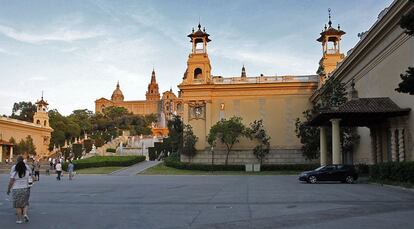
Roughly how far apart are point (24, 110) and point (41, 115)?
20.1 meters

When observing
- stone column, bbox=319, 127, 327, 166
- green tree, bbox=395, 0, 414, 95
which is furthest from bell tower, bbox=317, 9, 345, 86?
green tree, bbox=395, 0, 414, 95

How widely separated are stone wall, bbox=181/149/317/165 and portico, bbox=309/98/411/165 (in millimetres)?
26916

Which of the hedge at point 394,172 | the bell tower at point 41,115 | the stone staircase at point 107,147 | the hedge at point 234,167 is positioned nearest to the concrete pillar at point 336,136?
the hedge at point 394,172

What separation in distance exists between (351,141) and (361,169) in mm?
6931

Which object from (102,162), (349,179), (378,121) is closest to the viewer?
(349,179)

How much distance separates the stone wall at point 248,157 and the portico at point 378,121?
88.3 feet

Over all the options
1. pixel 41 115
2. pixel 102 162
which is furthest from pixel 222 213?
pixel 41 115

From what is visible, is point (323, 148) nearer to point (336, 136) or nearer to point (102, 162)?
point (336, 136)

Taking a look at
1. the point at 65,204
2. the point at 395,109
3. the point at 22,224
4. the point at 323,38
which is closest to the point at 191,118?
the point at 323,38

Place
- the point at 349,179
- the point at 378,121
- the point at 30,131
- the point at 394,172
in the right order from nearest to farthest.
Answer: the point at 394,172, the point at 349,179, the point at 378,121, the point at 30,131

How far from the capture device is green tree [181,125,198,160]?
59656mm

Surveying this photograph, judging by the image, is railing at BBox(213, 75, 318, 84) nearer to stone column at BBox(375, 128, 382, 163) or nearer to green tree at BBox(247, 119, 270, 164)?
green tree at BBox(247, 119, 270, 164)

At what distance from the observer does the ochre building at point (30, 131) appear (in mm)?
A: 86312

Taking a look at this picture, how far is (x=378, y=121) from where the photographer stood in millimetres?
30844
